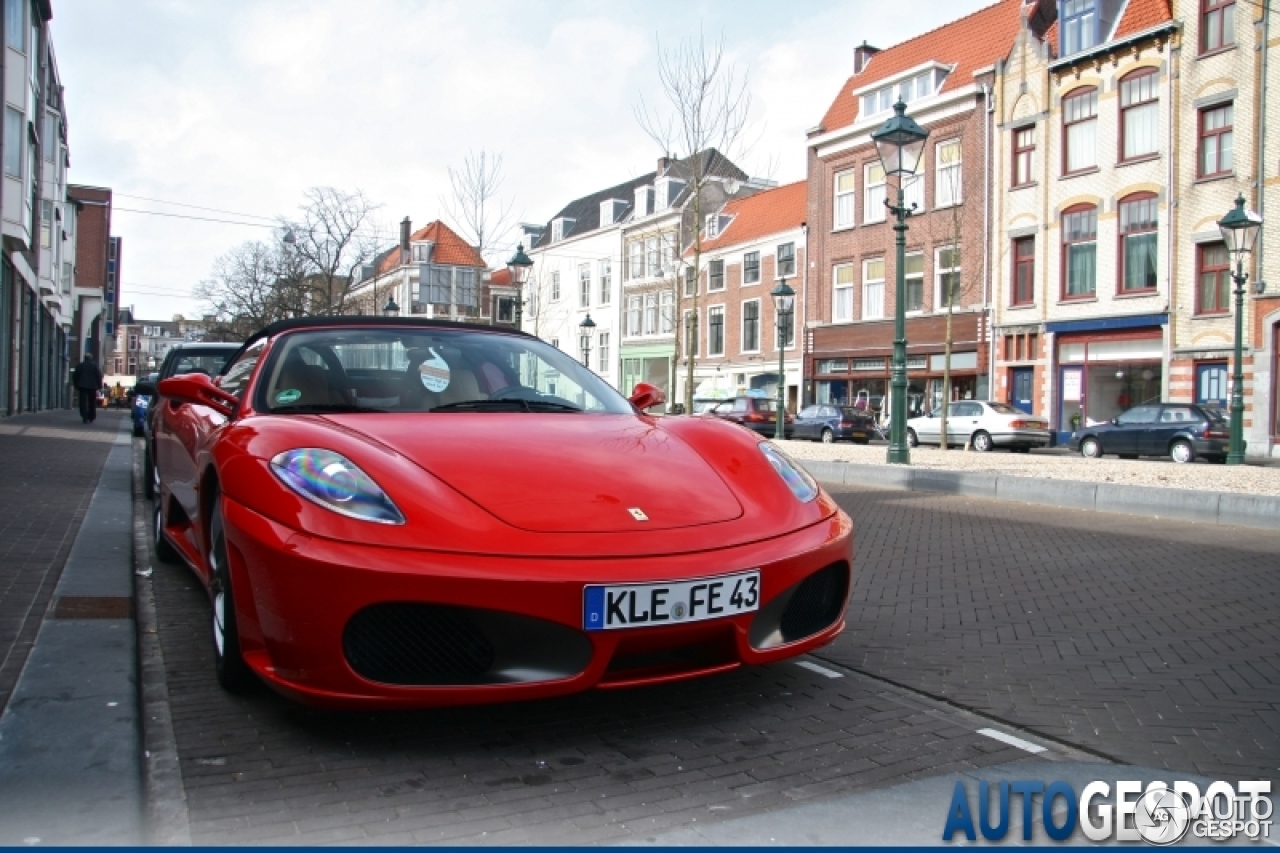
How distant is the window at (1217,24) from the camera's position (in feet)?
82.3

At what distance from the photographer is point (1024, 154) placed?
102 feet

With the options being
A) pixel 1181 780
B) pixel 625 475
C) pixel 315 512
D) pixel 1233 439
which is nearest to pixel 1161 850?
pixel 1181 780

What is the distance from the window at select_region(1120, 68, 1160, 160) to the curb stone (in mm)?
19220

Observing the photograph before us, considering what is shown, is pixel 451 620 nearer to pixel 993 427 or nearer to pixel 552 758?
pixel 552 758

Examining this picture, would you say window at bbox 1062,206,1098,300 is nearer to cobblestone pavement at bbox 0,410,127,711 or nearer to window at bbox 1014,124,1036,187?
window at bbox 1014,124,1036,187

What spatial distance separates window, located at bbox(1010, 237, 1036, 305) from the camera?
3041 cm

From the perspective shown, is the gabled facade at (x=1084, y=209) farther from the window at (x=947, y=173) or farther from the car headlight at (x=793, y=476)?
the car headlight at (x=793, y=476)

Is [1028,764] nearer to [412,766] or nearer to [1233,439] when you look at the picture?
[412,766]

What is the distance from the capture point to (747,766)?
109 inches

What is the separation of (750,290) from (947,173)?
36.3 feet

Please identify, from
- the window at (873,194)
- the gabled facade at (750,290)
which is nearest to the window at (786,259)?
the gabled facade at (750,290)

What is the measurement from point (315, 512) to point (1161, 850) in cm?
225

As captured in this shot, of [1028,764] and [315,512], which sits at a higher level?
[315,512]

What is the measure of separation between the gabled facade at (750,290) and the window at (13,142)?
2333 cm
